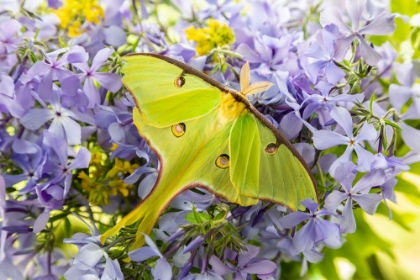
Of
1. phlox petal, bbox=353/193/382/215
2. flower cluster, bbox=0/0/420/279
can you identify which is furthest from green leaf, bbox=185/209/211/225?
phlox petal, bbox=353/193/382/215

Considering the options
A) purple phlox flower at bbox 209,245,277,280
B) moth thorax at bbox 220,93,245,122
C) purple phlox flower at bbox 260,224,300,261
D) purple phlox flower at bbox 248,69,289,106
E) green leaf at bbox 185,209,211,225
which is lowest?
purple phlox flower at bbox 260,224,300,261

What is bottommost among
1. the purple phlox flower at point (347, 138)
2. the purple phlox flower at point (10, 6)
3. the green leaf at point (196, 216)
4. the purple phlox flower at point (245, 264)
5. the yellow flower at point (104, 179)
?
the purple phlox flower at point (245, 264)

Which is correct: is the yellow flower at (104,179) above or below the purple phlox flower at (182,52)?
below

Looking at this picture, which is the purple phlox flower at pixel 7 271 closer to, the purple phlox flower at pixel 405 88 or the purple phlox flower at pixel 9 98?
the purple phlox flower at pixel 9 98

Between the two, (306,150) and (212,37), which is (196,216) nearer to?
(306,150)

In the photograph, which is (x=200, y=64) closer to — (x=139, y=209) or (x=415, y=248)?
(x=139, y=209)

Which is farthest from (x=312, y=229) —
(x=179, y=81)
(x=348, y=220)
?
(x=179, y=81)

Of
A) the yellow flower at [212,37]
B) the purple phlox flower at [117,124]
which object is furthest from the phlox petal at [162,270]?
the yellow flower at [212,37]

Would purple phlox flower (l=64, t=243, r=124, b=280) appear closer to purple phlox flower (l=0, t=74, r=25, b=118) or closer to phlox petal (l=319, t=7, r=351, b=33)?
purple phlox flower (l=0, t=74, r=25, b=118)
